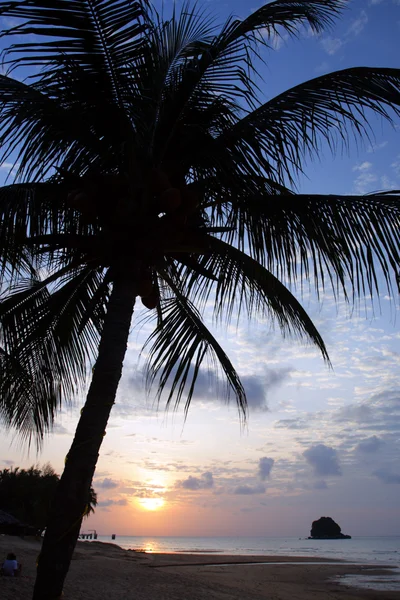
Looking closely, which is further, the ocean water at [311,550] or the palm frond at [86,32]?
the ocean water at [311,550]

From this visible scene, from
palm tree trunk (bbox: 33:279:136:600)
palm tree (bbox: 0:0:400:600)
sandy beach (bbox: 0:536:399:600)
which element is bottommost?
sandy beach (bbox: 0:536:399:600)

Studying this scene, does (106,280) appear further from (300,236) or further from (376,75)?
(376,75)

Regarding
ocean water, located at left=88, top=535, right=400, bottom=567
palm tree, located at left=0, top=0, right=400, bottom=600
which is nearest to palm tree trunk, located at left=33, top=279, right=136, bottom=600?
palm tree, located at left=0, top=0, right=400, bottom=600

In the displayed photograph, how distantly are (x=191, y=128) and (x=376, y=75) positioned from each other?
175cm

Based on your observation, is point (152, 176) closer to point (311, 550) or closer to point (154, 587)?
point (154, 587)

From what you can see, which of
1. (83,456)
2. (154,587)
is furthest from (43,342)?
(154,587)

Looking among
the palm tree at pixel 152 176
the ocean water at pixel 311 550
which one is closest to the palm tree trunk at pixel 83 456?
the palm tree at pixel 152 176

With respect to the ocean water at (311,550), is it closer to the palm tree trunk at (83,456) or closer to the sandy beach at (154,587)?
the sandy beach at (154,587)

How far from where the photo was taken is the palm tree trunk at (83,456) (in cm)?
321

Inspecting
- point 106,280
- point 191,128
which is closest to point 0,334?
point 106,280

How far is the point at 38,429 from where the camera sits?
6.59 m

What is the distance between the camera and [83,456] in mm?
3477

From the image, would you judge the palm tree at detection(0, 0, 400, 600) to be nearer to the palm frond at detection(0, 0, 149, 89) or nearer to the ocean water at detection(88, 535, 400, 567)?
the palm frond at detection(0, 0, 149, 89)

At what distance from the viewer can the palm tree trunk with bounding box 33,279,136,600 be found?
3.21 m
